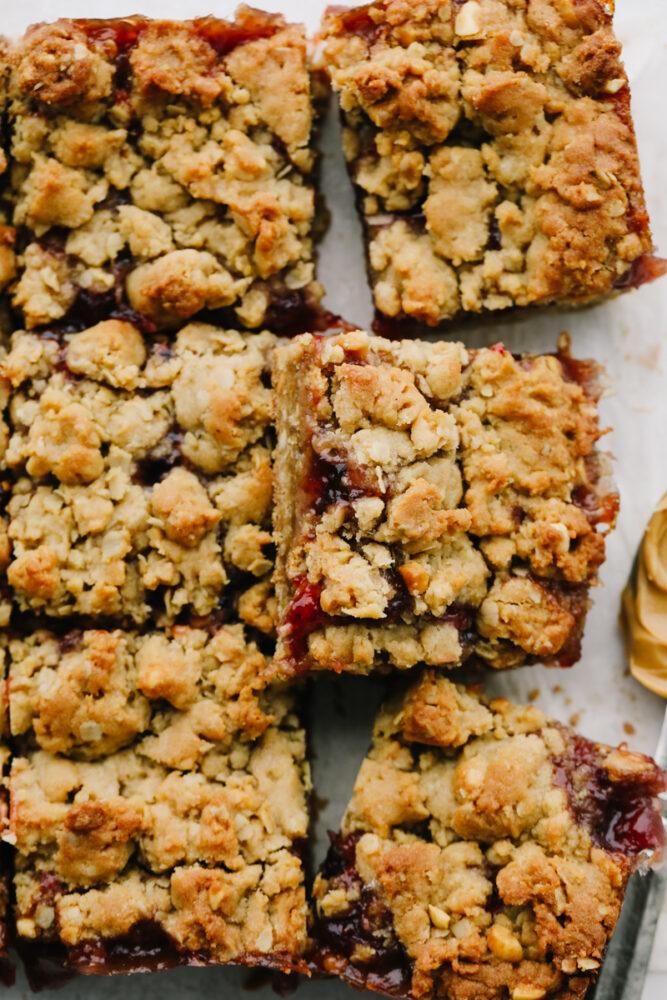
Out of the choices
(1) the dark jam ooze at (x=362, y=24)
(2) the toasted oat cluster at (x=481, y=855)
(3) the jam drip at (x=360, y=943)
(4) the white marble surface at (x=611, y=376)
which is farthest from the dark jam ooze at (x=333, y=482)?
(1) the dark jam ooze at (x=362, y=24)

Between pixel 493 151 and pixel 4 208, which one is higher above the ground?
pixel 493 151

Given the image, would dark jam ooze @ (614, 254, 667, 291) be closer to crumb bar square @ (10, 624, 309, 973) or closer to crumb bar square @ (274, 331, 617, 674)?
crumb bar square @ (274, 331, 617, 674)

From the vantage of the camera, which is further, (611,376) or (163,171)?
(611,376)

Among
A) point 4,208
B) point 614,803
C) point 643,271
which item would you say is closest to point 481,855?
point 614,803

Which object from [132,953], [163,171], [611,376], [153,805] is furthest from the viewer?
[611,376]

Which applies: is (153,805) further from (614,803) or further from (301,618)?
(614,803)

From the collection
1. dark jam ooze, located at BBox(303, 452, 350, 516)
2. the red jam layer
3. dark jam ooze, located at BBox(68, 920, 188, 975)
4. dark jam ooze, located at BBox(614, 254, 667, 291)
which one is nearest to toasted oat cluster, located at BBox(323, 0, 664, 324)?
dark jam ooze, located at BBox(614, 254, 667, 291)
